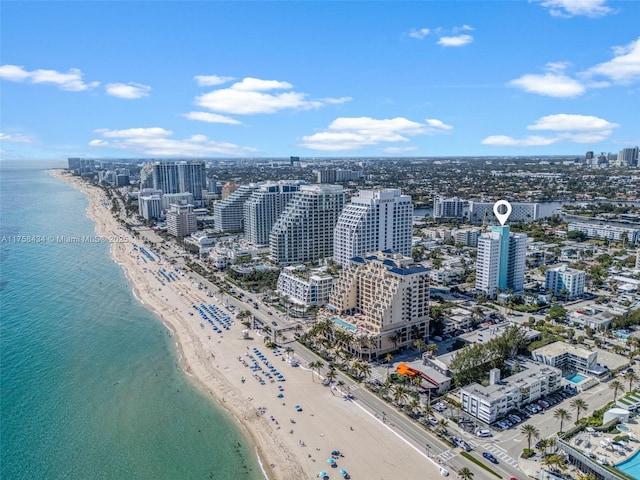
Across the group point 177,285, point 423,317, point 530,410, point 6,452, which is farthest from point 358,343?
point 177,285

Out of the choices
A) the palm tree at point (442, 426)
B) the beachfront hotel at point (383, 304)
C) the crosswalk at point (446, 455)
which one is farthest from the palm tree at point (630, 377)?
the crosswalk at point (446, 455)

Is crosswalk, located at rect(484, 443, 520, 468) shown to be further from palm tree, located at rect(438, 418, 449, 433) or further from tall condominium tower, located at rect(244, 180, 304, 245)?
tall condominium tower, located at rect(244, 180, 304, 245)

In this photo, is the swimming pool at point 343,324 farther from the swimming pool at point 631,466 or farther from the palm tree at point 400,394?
the swimming pool at point 631,466

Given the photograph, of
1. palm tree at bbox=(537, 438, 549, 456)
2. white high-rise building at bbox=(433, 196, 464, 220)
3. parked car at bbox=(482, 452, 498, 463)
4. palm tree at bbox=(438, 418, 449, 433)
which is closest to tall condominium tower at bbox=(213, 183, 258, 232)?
white high-rise building at bbox=(433, 196, 464, 220)

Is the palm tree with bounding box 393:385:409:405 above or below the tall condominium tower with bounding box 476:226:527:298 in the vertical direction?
below

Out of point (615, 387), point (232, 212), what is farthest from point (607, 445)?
point (232, 212)

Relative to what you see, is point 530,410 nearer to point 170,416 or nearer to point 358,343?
point 358,343
